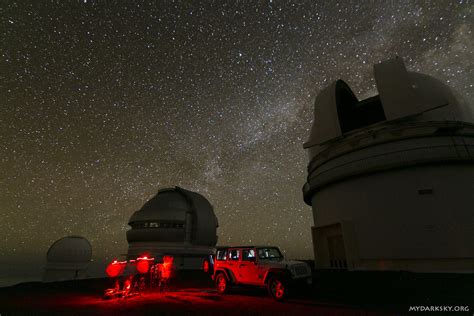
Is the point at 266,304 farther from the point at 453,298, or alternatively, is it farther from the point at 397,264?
the point at 397,264

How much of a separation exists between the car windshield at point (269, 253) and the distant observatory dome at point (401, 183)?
625cm

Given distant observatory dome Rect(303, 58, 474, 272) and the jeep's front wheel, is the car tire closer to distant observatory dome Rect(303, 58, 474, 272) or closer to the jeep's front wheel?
the jeep's front wheel

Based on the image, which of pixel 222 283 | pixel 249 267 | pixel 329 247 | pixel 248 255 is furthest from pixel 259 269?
pixel 329 247

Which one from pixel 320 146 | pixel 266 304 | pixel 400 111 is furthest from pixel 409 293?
pixel 320 146

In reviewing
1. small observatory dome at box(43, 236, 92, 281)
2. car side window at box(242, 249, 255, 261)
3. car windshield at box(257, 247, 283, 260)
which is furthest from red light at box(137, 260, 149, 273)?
small observatory dome at box(43, 236, 92, 281)

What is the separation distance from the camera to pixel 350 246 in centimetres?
1438

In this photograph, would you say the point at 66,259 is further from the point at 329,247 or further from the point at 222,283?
the point at 329,247

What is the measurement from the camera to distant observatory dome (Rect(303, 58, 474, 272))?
1234cm

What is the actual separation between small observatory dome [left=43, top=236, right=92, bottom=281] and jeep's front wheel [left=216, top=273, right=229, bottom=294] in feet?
104

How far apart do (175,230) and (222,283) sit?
20574 millimetres

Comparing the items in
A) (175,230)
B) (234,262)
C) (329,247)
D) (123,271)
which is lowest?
(123,271)

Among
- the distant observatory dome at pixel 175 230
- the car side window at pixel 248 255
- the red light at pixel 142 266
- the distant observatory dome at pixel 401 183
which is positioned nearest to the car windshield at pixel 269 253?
the car side window at pixel 248 255

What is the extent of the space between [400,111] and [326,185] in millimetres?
6420

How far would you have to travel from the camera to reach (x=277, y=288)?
8797mm
